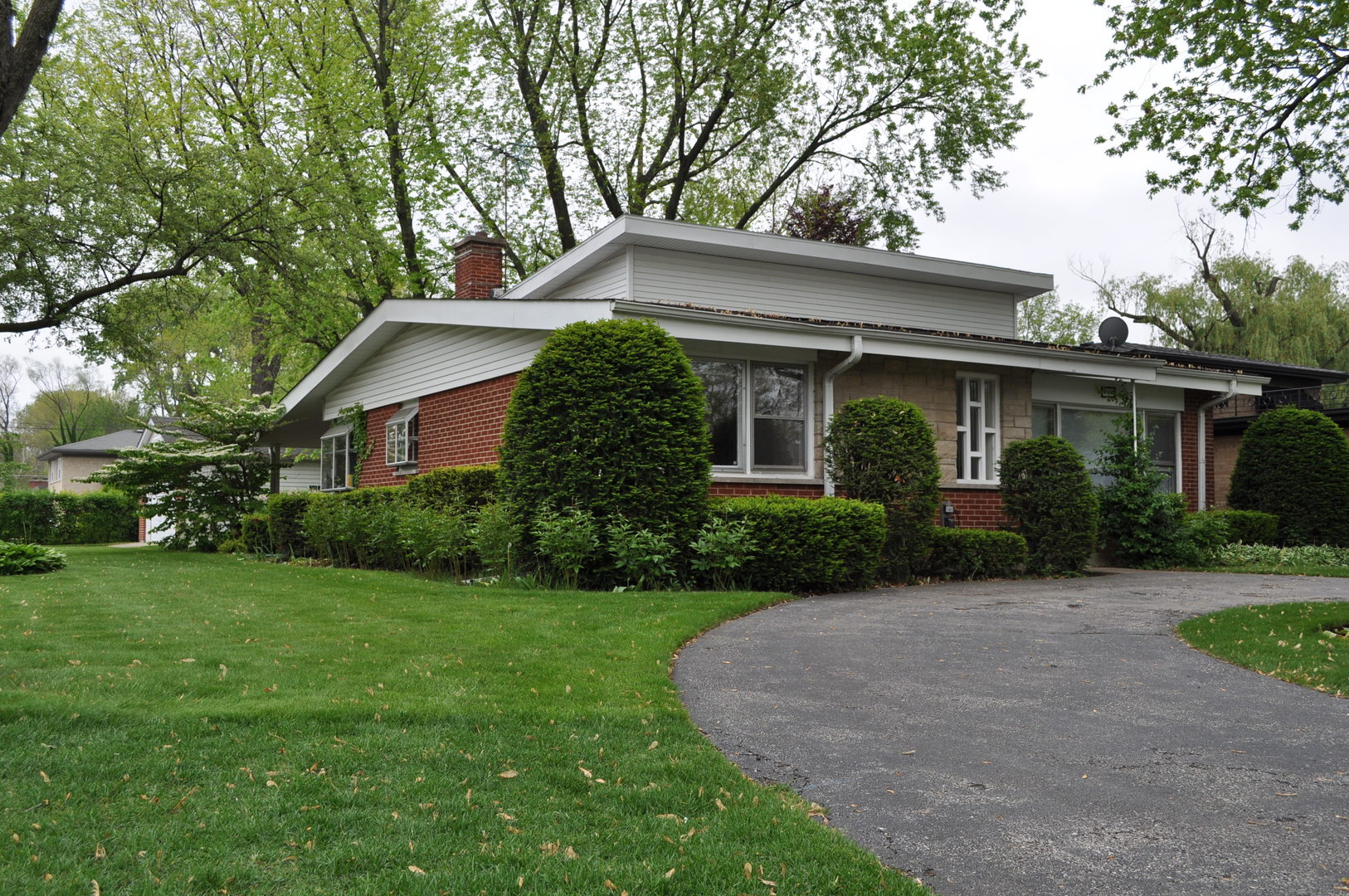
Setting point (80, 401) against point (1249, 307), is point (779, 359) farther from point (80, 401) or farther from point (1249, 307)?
point (80, 401)

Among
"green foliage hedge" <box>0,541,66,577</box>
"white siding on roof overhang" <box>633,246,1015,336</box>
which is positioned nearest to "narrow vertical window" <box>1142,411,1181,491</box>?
"white siding on roof overhang" <box>633,246,1015,336</box>

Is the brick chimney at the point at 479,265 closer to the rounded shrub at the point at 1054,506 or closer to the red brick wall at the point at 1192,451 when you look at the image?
the rounded shrub at the point at 1054,506

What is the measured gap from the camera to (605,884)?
3133mm

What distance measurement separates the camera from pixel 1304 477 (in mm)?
16422

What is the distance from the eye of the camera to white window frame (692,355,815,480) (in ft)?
42.5

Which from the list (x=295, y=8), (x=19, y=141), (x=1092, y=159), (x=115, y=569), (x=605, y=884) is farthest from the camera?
(x=295, y=8)

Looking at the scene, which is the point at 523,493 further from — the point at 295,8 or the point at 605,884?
the point at 295,8

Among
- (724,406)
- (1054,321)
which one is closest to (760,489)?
(724,406)

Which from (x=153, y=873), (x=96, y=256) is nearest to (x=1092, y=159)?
(x=153, y=873)

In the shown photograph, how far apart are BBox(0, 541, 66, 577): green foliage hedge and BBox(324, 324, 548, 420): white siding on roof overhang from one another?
557 cm

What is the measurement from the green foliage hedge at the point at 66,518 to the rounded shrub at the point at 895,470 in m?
21.5

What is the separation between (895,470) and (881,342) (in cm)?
207

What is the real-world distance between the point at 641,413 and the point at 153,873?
25.6 ft

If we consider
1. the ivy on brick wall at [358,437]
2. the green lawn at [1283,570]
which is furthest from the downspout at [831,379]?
the ivy on brick wall at [358,437]
